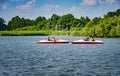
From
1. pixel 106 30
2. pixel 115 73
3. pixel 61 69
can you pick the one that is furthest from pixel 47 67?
pixel 106 30

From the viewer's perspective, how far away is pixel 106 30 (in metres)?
166

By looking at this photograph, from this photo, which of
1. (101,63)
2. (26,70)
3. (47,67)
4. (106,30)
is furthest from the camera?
(106,30)

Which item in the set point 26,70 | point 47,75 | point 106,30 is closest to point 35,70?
point 26,70

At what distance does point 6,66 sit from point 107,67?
10153 mm

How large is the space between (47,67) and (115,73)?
7892 millimetres

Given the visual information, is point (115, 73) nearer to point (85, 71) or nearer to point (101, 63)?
point (85, 71)

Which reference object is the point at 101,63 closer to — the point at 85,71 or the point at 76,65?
the point at 76,65

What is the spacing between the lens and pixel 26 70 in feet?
141

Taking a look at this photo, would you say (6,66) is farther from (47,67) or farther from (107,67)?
(107,67)

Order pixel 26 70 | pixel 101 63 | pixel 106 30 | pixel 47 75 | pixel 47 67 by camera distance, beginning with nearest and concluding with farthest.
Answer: pixel 47 75, pixel 26 70, pixel 47 67, pixel 101 63, pixel 106 30

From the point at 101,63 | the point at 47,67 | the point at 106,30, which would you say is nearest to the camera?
the point at 47,67

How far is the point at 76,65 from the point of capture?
158 feet

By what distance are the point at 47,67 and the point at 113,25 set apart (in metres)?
124

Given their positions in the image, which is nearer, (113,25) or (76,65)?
(76,65)
